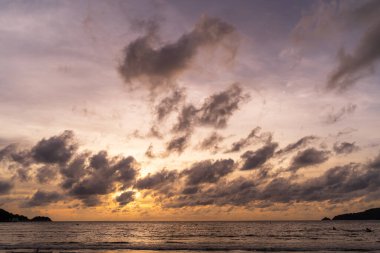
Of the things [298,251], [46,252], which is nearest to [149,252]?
[46,252]

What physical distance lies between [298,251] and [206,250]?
19.7 metres

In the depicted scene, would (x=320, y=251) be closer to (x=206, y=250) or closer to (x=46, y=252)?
(x=206, y=250)

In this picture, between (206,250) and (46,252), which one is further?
(206,250)

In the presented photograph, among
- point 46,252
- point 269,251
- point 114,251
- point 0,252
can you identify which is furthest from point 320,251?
point 0,252

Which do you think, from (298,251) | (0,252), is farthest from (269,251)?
(0,252)

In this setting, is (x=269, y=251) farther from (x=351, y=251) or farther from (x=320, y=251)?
(x=351, y=251)

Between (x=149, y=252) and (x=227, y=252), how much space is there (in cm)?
1637

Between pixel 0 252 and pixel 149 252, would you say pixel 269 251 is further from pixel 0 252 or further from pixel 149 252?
pixel 0 252

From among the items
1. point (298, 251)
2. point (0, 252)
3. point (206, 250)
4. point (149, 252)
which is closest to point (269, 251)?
point (298, 251)

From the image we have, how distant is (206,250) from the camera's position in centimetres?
8162

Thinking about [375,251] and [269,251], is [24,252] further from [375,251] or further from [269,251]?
[375,251]

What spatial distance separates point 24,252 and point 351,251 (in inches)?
2730

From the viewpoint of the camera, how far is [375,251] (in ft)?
262

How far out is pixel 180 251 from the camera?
80.1 metres
